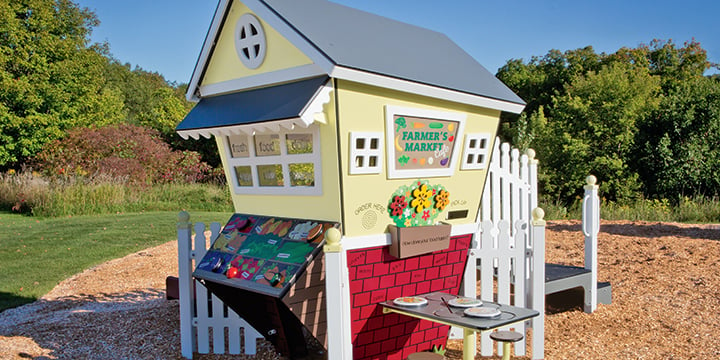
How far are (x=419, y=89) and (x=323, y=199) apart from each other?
1.09 metres

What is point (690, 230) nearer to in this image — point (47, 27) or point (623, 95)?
point (623, 95)

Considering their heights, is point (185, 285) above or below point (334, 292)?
below

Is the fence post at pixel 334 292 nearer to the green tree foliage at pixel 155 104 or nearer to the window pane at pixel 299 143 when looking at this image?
the window pane at pixel 299 143

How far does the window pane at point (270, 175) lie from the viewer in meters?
4.29

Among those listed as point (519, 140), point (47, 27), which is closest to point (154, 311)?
point (519, 140)

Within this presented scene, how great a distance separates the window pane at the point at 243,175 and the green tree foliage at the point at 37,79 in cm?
2037

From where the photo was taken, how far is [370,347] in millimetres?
4191

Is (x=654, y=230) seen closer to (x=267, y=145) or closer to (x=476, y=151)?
(x=476, y=151)

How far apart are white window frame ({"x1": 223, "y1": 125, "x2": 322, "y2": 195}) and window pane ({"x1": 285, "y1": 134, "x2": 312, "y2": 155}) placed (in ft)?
0.09

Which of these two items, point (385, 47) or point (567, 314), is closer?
point (385, 47)

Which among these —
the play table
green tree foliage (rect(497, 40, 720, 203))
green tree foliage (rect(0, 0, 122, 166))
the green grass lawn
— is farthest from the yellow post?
green tree foliage (rect(0, 0, 122, 166))

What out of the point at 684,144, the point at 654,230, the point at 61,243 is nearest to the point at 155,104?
the point at 61,243

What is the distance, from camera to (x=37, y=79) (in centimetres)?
2195

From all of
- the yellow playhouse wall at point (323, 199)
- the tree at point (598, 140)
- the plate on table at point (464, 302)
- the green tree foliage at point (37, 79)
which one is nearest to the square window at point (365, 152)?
the yellow playhouse wall at point (323, 199)
